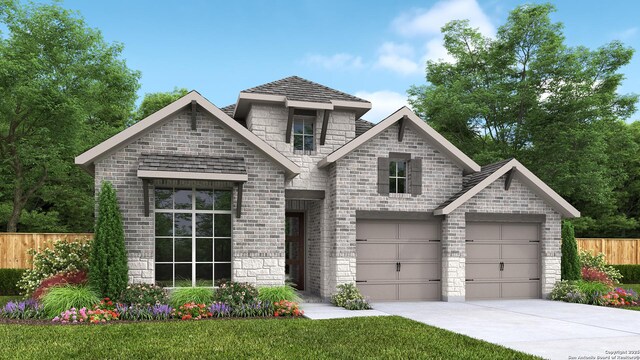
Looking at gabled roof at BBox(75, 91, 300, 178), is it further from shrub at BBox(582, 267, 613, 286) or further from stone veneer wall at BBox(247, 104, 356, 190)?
shrub at BBox(582, 267, 613, 286)

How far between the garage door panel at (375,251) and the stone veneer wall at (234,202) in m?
2.56

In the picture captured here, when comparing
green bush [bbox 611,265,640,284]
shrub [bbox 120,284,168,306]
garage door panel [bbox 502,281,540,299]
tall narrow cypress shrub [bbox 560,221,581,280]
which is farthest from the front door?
green bush [bbox 611,265,640,284]

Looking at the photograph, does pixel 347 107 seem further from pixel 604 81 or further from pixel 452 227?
pixel 604 81

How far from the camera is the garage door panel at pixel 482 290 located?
1619 cm

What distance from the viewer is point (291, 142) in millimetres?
15594

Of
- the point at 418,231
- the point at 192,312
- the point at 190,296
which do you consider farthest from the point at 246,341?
the point at 418,231

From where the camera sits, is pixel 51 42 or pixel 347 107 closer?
pixel 347 107

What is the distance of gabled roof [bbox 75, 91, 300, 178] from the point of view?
12.8 meters

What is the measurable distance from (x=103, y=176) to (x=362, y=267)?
7.33 meters

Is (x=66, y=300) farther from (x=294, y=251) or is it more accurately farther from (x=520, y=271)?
(x=520, y=271)

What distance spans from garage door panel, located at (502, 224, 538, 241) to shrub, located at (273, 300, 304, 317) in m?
7.49

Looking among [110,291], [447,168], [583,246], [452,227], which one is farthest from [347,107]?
[583,246]

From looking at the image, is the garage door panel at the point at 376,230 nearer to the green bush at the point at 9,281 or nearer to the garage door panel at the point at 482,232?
the garage door panel at the point at 482,232

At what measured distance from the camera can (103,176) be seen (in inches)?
514
